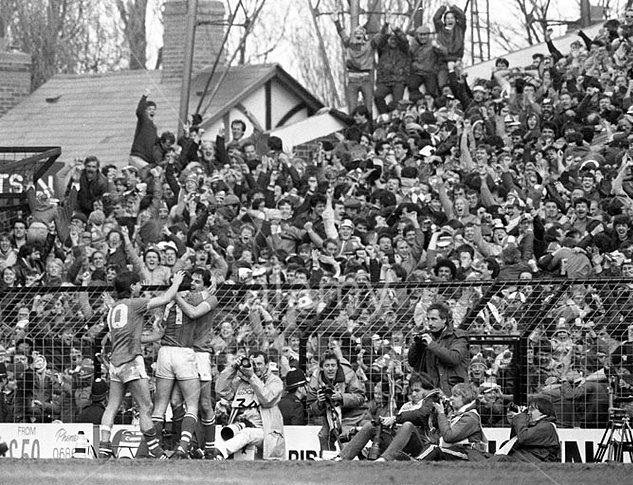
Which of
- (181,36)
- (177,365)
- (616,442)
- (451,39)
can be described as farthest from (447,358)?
(181,36)

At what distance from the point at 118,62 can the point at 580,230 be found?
36.5m

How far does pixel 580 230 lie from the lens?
1955cm

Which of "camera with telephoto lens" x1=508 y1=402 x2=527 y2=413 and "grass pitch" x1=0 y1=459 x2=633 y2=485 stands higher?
"camera with telephoto lens" x1=508 y1=402 x2=527 y2=413

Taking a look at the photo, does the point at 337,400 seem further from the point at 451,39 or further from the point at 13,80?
the point at 13,80

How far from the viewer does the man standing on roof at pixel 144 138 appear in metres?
26.6

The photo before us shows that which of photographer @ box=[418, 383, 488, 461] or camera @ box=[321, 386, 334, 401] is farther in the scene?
camera @ box=[321, 386, 334, 401]

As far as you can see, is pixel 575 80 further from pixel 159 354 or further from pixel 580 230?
pixel 159 354

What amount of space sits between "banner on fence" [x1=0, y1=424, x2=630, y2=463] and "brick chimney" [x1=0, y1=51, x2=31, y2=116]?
2067 cm

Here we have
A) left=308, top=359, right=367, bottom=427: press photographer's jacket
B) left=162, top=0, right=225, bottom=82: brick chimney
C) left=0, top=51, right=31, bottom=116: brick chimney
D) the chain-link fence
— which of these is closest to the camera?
the chain-link fence

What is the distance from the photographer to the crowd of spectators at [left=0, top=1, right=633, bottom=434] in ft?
54.3

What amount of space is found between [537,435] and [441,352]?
130cm

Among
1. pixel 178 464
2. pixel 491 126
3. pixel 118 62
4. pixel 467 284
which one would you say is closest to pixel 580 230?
pixel 467 284

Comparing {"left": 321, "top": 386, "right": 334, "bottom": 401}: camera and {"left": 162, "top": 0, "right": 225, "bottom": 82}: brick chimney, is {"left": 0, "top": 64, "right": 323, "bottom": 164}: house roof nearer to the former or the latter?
{"left": 162, "top": 0, "right": 225, "bottom": 82}: brick chimney

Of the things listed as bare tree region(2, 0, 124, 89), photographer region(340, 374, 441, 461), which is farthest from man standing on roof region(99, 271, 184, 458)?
bare tree region(2, 0, 124, 89)
